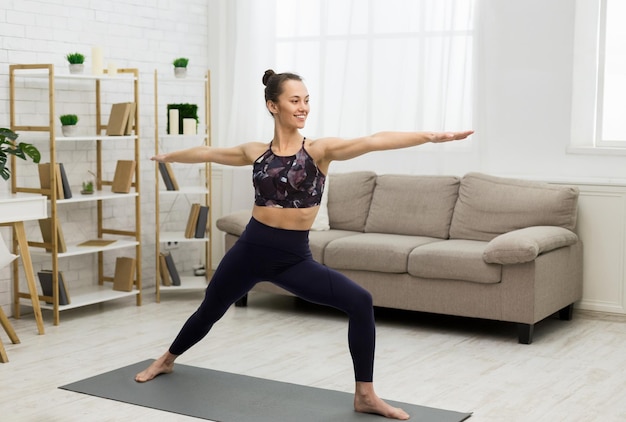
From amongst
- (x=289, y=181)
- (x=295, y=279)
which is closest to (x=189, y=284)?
(x=295, y=279)

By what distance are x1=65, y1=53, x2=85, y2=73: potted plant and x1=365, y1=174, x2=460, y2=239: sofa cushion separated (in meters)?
2.00

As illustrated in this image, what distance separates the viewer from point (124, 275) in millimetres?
5914

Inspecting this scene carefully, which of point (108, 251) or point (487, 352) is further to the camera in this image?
point (108, 251)

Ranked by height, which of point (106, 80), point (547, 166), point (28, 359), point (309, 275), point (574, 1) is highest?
point (574, 1)

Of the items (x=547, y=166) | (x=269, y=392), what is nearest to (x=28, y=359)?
(x=269, y=392)

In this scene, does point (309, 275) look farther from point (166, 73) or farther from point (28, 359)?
point (166, 73)

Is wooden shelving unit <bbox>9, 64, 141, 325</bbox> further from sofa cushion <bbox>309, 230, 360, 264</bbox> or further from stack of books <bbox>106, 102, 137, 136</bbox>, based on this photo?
sofa cushion <bbox>309, 230, 360, 264</bbox>

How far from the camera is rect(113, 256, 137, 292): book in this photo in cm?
588

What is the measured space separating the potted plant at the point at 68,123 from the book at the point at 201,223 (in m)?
1.15

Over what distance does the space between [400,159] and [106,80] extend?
2.03m

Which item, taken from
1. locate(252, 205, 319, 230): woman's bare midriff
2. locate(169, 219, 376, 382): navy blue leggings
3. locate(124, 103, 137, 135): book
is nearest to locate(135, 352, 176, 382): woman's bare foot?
locate(169, 219, 376, 382): navy blue leggings

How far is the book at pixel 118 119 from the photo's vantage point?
5.71 meters

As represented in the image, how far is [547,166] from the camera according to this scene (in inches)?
227

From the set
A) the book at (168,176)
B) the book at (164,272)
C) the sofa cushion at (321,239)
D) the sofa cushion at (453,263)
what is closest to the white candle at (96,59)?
the book at (168,176)
